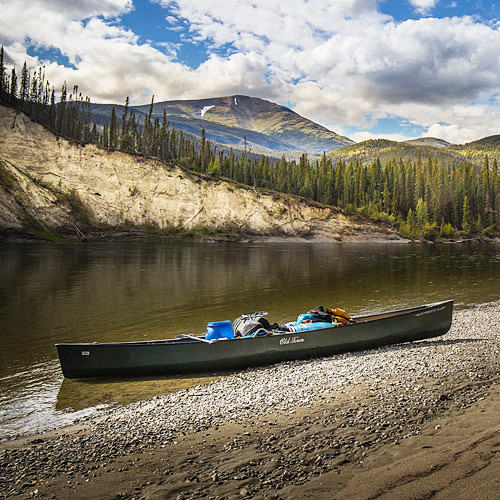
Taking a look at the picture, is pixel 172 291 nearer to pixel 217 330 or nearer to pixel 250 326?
pixel 250 326

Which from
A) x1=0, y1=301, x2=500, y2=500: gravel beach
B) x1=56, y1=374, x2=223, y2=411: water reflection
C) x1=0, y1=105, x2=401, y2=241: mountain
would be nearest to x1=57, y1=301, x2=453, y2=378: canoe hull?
x1=56, y1=374, x2=223, y2=411: water reflection

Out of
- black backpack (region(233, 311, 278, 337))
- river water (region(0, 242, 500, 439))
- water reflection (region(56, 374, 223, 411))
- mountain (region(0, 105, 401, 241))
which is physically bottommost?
water reflection (region(56, 374, 223, 411))

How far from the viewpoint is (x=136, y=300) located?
25.9m

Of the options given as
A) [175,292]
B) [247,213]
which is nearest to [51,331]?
[175,292]

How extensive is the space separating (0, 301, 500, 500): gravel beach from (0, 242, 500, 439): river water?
→ 5.72 feet

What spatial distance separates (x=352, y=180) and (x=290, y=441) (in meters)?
137

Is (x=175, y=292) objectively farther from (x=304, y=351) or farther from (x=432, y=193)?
(x=432, y=193)

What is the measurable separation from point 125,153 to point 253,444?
104809 mm

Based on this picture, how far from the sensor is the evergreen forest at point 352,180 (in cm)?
11100

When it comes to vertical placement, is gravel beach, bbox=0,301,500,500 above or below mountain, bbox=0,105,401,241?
below

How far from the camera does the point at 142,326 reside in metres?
19.9

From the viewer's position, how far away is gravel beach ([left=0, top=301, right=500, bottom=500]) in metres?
6.12

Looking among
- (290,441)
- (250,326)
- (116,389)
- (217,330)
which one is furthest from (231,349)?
(290,441)

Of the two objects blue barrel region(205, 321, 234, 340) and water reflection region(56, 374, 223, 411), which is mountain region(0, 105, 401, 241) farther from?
blue barrel region(205, 321, 234, 340)
